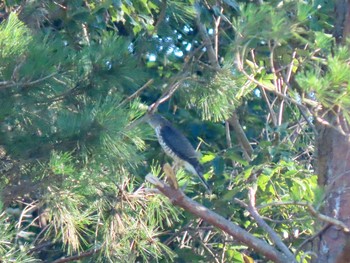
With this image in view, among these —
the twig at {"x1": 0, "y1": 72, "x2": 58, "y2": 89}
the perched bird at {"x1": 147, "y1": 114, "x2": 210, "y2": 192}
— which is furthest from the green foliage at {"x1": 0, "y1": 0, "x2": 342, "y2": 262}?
the perched bird at {"x1": 147, "y1": 114, "x2": 210, "y2": 192}

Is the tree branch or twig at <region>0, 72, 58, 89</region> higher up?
twig at <region>0, 72, 58, 89</region>

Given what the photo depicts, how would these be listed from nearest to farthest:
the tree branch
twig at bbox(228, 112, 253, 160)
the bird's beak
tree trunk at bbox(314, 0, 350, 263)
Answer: the tree branch → tree trunk at bbox(314, 0, 350, 263) → the bird's beak → twig at bbox(228, 112, 253, 160)

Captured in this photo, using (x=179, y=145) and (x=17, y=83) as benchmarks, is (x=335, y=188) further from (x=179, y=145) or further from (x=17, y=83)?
(x=179, y=145)

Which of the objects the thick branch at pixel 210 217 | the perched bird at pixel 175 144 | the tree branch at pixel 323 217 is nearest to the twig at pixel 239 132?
the perched bird at pixel 175 144

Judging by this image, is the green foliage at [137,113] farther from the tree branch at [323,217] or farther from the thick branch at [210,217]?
the thick branch at [210,217]

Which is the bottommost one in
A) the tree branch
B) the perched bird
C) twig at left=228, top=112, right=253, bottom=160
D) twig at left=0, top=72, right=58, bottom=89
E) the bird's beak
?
the perched bird

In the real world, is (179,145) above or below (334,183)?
below

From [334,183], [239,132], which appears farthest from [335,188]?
[239,132]

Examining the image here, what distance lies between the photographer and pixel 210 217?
4.44 meters

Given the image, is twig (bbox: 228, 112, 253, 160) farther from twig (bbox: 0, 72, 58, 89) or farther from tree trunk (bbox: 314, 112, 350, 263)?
twig (bbox: 0, 72, 58, 89)

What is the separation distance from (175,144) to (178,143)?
0.07 ft

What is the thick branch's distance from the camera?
14.4ft

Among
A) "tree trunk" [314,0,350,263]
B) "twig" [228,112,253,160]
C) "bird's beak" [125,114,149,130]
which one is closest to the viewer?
"tree trunk" [314,0,350,263]

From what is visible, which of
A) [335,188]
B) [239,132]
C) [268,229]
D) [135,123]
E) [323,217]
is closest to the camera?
[323,217]
